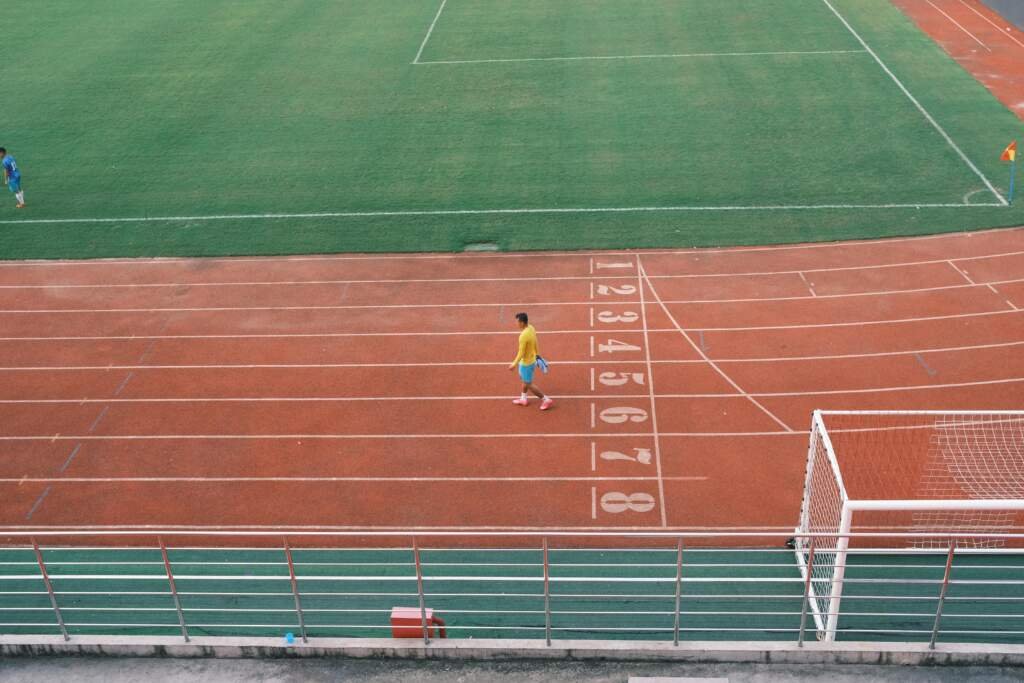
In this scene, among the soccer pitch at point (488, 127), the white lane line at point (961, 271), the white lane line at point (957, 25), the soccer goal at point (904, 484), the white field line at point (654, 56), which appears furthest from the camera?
the white lane line at point (957, 25)

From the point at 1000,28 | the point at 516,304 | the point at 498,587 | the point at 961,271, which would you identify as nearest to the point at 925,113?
the point at 961,271

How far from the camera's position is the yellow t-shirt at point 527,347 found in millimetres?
12438

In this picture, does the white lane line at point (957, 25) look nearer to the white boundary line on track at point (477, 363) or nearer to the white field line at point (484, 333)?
the white field line at point (484, 333)

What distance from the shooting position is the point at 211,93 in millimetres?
25500

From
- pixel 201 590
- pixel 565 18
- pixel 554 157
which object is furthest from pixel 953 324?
pixel 565 18

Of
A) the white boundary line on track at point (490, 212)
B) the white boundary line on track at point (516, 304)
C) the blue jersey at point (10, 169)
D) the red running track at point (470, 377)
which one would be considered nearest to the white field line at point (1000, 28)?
the white boundary line on track at point (490, 212)

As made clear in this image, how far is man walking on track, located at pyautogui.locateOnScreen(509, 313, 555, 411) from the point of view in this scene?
1243cm

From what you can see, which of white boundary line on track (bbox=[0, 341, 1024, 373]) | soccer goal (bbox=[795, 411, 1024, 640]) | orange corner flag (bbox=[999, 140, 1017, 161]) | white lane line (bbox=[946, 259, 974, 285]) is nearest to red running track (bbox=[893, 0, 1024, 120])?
orange corner flag (bbox=[999, 140, 1017, 161])

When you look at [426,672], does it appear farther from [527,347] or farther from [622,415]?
[622,415]

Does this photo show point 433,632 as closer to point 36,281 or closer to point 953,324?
point 953,324

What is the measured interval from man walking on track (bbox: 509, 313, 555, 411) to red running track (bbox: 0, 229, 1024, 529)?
10.4 inches

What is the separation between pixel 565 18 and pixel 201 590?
23.6 meters

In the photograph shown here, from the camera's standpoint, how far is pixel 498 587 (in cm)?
956

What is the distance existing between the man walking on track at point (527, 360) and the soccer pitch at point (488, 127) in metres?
5.07
